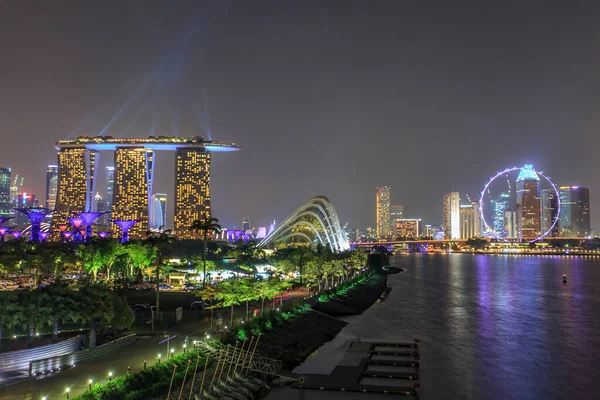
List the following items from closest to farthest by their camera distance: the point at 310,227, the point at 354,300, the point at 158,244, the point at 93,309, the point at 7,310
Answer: the point at 7,310
the point at 93,309
the point at 158,244
the point at 354,300
the point at 310,227

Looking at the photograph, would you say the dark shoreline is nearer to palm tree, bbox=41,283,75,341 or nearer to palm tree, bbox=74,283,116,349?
palm tree, bbox=74,283,116,349

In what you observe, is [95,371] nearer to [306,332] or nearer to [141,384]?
[141,384]

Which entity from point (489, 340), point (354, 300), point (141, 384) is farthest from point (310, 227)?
point (141, 384)

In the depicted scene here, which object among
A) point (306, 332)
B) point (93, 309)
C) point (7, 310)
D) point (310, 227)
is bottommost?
point (306, 332)

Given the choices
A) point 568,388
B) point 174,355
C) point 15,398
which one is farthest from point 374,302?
point 15,398

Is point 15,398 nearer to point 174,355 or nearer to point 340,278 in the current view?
point 174,355

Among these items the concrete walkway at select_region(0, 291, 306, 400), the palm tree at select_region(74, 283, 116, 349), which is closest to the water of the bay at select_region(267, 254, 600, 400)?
the concrete walkway at select_region(0, 291, 306, 400)
